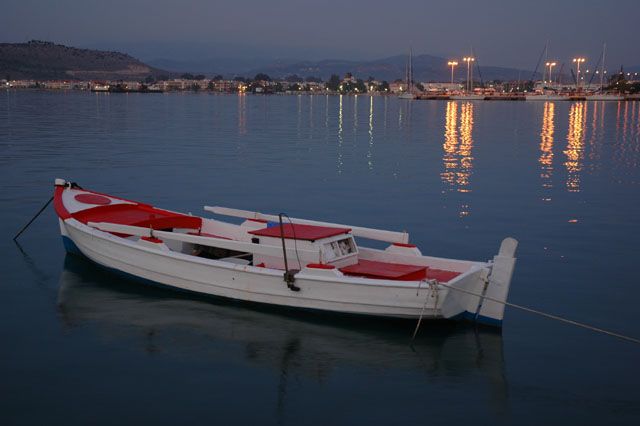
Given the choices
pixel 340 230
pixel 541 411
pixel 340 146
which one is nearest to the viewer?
pixel 541 411

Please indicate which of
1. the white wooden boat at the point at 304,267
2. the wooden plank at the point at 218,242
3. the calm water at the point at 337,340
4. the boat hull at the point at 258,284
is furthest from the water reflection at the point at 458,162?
the boat hull at the point at 258,284

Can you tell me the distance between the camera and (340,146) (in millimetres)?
43594

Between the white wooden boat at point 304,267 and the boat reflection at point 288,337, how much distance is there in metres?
0.34

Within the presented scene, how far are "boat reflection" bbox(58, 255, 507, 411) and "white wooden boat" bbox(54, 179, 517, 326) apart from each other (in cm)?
34

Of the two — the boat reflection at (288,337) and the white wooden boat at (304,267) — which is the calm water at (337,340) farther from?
the white wooden boat at (304,267)

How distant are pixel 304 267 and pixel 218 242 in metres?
1.91

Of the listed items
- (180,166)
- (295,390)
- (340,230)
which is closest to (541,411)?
(295,390)

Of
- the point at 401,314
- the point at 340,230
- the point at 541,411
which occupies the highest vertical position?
the point at 340,230

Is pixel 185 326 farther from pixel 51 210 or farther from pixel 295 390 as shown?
pixel 51 210

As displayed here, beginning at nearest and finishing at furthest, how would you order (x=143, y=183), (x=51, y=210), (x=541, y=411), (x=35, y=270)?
(x=541, y=411)
(x=35, y=270)
(x=51, y=210)
(x=143, y=183)

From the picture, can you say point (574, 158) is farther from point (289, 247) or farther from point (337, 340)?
point (337, 340)

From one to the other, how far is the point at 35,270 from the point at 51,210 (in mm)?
6844

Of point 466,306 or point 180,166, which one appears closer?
point 466,306

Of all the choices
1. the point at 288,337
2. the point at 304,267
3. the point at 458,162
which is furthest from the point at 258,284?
the point at 458,162
